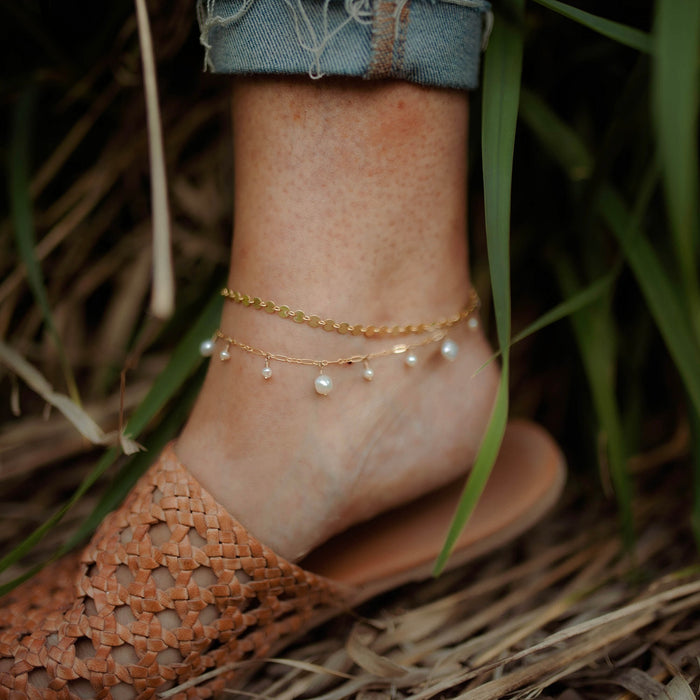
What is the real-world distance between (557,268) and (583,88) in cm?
31

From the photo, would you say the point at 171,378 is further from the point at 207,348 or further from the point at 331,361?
the point at 331,361

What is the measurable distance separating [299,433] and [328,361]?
0.07 m

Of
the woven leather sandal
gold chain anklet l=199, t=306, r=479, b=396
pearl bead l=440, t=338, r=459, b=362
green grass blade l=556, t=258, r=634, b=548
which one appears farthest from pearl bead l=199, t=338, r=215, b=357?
green grass blade l=556, t=258, r=634, b=548

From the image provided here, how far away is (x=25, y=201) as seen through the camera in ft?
2.61

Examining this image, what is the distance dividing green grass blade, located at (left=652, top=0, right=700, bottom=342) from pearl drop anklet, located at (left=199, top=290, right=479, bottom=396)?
0.86 ft

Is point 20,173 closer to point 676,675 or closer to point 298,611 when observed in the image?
point 298,611

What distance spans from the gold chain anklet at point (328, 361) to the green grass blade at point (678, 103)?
0.26 m

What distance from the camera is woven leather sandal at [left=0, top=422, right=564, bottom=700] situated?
1.80 feet

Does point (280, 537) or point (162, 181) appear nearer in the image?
point (162, 181)

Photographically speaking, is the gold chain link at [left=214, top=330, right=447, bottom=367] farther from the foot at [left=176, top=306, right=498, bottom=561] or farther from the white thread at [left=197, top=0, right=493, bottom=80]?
the white thread at [left=197, top=0, right=493, bottom=80]

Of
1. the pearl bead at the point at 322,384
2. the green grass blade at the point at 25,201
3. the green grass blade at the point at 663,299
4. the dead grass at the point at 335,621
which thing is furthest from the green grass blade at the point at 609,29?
the green grass blade at the point at 25,201

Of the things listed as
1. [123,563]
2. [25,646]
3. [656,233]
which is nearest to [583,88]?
[656,233]

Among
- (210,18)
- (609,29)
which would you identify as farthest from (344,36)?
(609,29)

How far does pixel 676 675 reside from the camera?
22.0 inches
